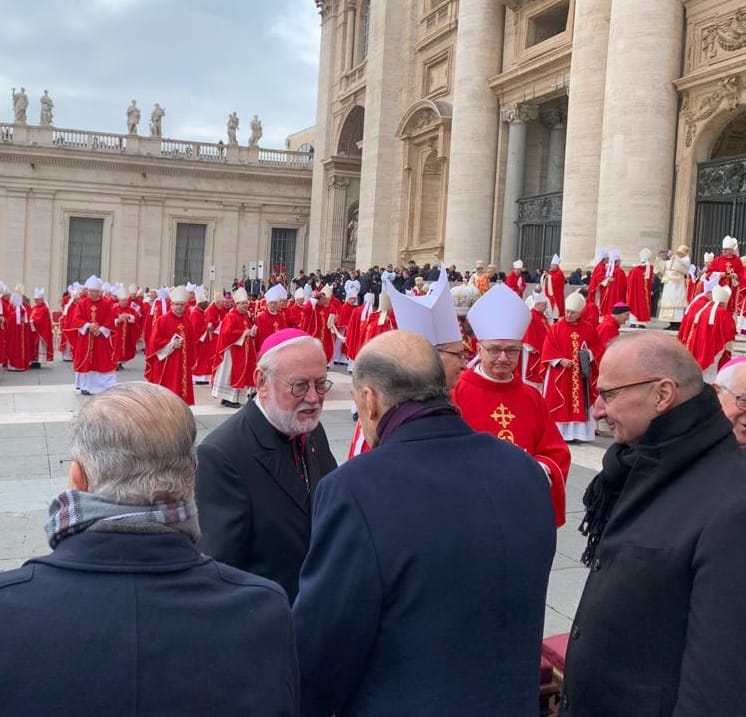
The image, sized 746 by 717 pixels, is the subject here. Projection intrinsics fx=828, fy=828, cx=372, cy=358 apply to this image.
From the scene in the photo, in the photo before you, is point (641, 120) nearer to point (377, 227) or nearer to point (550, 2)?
point (550, 2)

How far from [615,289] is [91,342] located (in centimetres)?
1041

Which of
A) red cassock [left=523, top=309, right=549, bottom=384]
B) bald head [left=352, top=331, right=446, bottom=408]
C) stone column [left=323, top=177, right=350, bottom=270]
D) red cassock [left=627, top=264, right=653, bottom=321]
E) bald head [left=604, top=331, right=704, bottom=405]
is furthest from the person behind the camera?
stone column [left=323, top=177, right=350, bottom=270]

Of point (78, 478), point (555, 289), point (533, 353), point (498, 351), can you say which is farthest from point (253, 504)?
point (555, 289)

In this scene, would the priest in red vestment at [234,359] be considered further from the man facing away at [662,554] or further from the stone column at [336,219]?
the stone column at [336,219]

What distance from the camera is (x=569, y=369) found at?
11.3 m

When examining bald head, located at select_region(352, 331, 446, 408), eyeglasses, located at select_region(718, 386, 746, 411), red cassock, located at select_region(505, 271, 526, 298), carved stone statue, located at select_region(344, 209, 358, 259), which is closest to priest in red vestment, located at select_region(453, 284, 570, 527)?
eyeglasses, located at select_region(718, 386, 746, 411)

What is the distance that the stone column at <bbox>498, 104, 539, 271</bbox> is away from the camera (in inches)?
1042

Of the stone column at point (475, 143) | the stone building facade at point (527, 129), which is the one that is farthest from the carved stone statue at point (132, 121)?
the stone column at point (475, 143)

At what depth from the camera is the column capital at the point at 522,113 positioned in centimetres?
2628

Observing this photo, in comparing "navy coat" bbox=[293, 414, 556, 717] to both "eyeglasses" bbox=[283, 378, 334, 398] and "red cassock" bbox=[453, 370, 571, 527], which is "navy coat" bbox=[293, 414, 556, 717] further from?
"red cassock" bbox=[453, 370, 571, 527]

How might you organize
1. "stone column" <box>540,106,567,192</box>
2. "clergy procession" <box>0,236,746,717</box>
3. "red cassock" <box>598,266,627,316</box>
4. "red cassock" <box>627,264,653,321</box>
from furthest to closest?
1. "stone column" <box>540,106,567,192</box>
2. "red cassock" <box>598,266,627,316</box>
3. "red cassock" <box>627,264,653,321</box>
4. "clergy procession" <box>0,236,746,717</box>

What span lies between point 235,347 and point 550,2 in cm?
1725

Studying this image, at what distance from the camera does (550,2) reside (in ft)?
83.1

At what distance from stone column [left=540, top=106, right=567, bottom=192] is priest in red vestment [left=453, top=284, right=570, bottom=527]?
24023 millimetres
